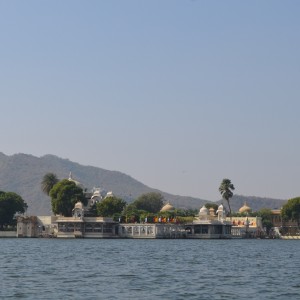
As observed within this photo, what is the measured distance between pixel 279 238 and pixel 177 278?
145 meters

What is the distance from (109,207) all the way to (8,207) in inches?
904

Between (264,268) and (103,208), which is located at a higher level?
(103,208)

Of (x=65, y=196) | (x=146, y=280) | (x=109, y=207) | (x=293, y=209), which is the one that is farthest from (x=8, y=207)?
(x=146, y=280)

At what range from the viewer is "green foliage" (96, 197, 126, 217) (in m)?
185

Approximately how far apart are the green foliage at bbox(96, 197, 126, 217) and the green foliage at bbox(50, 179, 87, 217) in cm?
483

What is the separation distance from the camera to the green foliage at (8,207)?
190375 millimetres

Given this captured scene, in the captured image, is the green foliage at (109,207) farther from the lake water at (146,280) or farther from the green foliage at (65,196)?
the lake water at (146,280)

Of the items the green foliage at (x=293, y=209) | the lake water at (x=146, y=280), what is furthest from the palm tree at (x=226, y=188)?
the lake water at (x=146, y=280)

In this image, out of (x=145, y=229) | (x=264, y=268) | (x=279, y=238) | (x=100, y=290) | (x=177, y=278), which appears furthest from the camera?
(x=279, y=238)

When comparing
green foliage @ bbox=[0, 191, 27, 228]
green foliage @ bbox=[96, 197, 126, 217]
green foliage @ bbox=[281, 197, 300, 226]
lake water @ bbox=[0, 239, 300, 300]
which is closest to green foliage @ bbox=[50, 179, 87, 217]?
green foliage @ bbox=[96, 197, 126, 217]

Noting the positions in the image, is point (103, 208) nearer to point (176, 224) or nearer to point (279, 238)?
point (176, 224)

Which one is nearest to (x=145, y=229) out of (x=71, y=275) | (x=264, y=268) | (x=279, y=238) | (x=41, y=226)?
(x=41, y=226)

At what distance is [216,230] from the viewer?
598 feet

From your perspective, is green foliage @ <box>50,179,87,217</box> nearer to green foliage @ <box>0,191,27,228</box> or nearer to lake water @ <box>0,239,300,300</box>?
green foliage @ <box>0,191,27,228</box>
